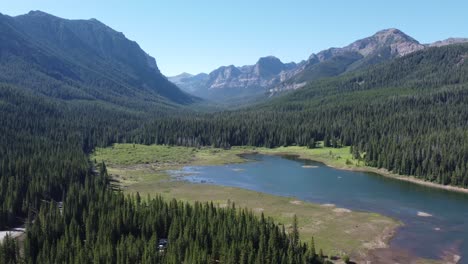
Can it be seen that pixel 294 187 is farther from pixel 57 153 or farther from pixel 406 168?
pixel 57 153

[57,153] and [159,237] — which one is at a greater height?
[57,153]

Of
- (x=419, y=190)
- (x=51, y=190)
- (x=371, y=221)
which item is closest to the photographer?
(x=371, y=221)

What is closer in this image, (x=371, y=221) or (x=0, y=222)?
(x=0, y=222)

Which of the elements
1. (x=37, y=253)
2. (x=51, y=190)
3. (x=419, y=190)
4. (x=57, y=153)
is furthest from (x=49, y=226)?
(x=419, y=190)

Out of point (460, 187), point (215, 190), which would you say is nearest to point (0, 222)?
point (215, 190)

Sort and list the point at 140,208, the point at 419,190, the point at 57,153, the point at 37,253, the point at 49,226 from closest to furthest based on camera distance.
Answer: the point at 37,253
the point at 49,226
the point at 140,208
the point at 419,190
the point at 57,153

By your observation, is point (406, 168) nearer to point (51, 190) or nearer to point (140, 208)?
→ point (140, 208)

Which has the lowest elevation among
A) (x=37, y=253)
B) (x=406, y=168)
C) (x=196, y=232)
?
(x=37, y=253)
